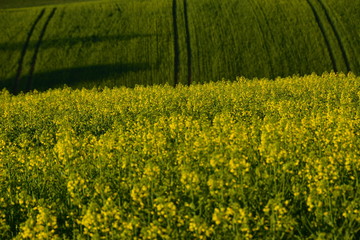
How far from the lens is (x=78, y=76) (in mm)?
28328

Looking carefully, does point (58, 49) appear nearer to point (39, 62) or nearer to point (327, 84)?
point (39, 62)

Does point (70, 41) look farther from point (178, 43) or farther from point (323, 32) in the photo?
point (323, 32)

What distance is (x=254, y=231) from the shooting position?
18.7 feet

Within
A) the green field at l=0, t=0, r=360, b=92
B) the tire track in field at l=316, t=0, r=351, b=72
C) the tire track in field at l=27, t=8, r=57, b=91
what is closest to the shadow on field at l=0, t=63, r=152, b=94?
the green field at l=0, t=0, r=360, b=92

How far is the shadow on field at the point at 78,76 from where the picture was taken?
27891 mm

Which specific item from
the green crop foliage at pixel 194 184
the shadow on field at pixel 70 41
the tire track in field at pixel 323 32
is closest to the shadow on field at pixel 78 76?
the shadow on field at pixel 70 41

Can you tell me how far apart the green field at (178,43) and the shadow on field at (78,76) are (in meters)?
0.06

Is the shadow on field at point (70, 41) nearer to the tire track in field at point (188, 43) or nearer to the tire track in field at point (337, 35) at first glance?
the tire track in field at point (188, 43)

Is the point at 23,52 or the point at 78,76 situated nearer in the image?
the point at 78,76

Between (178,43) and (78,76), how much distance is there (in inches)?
264

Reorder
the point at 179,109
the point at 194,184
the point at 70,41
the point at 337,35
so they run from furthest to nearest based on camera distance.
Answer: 1. the point at 70,41
2. the point at 337,35
3. the point at 179,109
4. the point at 194,184

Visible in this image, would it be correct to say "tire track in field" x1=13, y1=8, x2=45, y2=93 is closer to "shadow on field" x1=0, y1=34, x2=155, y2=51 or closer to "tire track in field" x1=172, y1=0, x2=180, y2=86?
"shadow on field" x1=0, y1=34, x2=155, y2=51

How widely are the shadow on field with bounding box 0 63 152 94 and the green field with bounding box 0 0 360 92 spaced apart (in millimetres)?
60

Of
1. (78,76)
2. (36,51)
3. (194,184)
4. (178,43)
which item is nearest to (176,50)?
(178,43)
